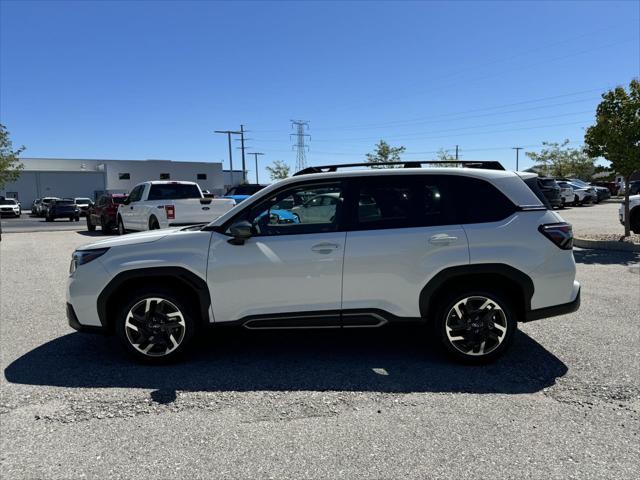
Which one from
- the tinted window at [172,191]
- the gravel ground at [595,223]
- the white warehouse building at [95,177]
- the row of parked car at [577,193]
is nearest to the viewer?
the tinted window at [172,191]

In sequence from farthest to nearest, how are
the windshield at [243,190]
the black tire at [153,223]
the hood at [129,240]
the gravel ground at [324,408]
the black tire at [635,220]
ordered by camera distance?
the windshield at [243,190] → the black tire at [635,220] → the black tire at [153,223] → the hood at [129,240] → the gravel ground at [324,408]

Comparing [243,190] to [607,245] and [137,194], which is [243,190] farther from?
[607,245]

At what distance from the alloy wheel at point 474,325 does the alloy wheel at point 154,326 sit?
239 centimetres

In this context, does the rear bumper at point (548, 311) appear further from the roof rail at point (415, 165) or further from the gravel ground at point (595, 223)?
the gravel ground at point (595, 223)

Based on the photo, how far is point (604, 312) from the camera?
20.0ft

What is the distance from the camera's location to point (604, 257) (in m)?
10.7

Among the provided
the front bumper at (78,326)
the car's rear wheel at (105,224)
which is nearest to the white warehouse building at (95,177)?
the car's rear wheel at (105,224)

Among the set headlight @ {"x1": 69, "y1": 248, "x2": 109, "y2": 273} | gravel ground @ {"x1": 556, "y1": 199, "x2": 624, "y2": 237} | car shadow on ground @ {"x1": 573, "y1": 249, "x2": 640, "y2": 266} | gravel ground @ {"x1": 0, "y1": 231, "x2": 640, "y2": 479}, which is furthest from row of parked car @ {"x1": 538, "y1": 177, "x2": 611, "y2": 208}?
headlight @ {"x1": 69, "y1": 248, "x2": 109, "y2": 273}

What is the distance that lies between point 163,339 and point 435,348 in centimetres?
259

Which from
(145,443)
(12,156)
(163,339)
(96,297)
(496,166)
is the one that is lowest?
(145,443)

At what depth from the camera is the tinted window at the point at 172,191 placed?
47.0ft

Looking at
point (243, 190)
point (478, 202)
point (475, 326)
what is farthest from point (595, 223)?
point (475, 326)

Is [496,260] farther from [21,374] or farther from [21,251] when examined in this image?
[21,251]

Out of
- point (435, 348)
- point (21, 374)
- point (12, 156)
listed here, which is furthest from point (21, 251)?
point (12, 156)
